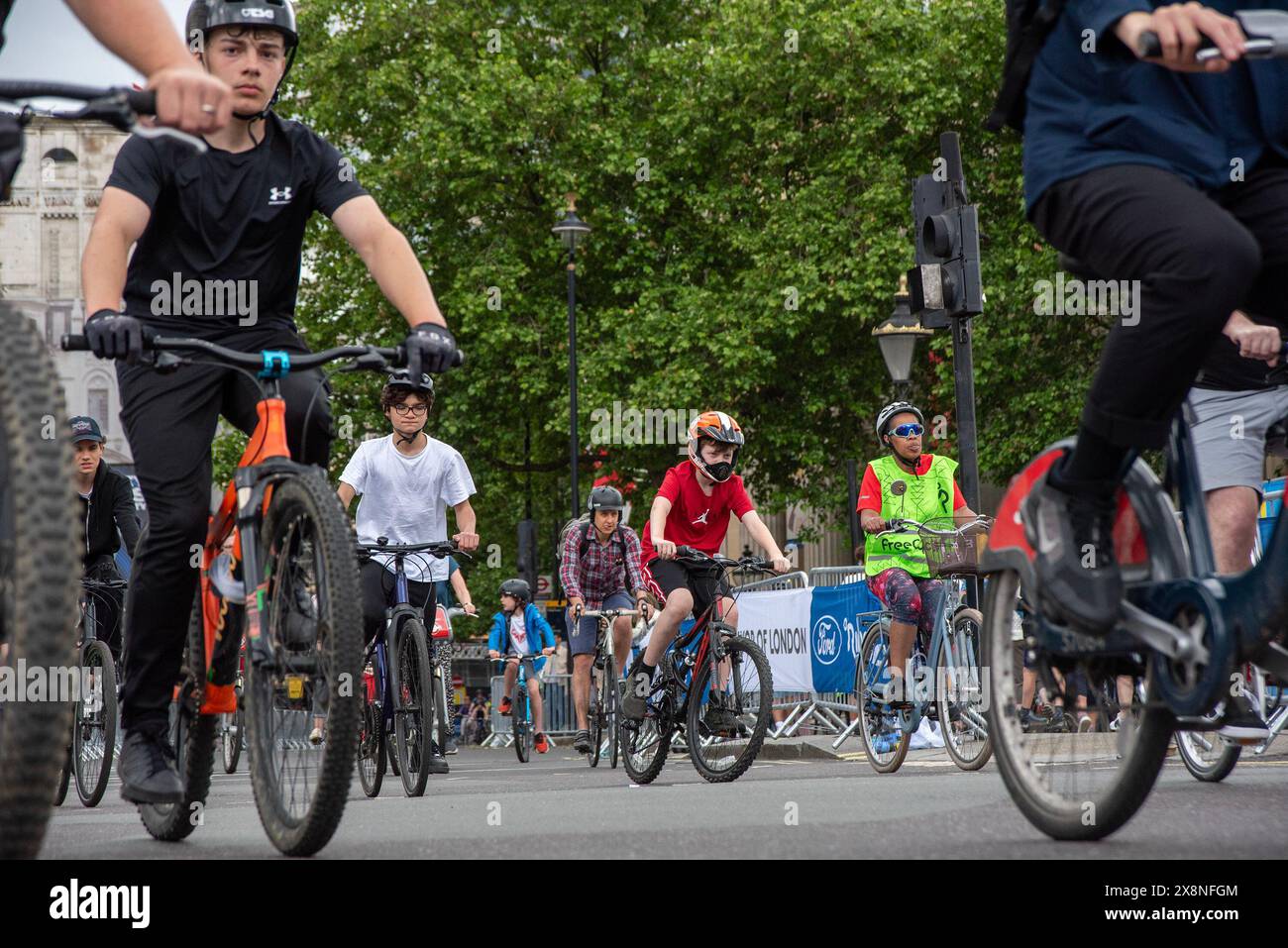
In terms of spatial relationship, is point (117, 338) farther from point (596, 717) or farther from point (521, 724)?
point (521, 724)

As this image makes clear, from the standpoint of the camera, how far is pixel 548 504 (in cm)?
3638

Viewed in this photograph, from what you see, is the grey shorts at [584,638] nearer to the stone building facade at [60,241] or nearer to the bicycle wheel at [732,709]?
the bicycle wheel at [732,709]

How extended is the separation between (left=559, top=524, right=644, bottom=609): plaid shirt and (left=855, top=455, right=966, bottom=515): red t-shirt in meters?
3.89

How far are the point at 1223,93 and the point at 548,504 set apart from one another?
107ft

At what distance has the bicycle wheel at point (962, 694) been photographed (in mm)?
9875

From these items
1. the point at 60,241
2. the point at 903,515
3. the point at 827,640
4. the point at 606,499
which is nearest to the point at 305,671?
the point at 903,515

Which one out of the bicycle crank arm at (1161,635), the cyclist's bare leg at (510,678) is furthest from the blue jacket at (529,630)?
the bicycle crank arm at (1161,635)

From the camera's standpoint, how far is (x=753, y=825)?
5121 millimetres

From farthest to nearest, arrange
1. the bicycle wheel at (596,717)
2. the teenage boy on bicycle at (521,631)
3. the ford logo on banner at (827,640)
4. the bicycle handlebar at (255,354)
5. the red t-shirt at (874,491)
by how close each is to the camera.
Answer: the teenage boy on bicycle at (521,631) < the bicycle wheel at (596,717) < the ford logo on banner at (827,640) < the red t-shirt at (874,491) < the bicycle handlebar at (255,354)

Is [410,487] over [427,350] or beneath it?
over

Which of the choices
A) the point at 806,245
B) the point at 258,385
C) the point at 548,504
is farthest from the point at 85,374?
the point at 258,385

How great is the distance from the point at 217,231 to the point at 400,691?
4691mm

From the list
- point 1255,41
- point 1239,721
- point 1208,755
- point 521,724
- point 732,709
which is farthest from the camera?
point 521,724
